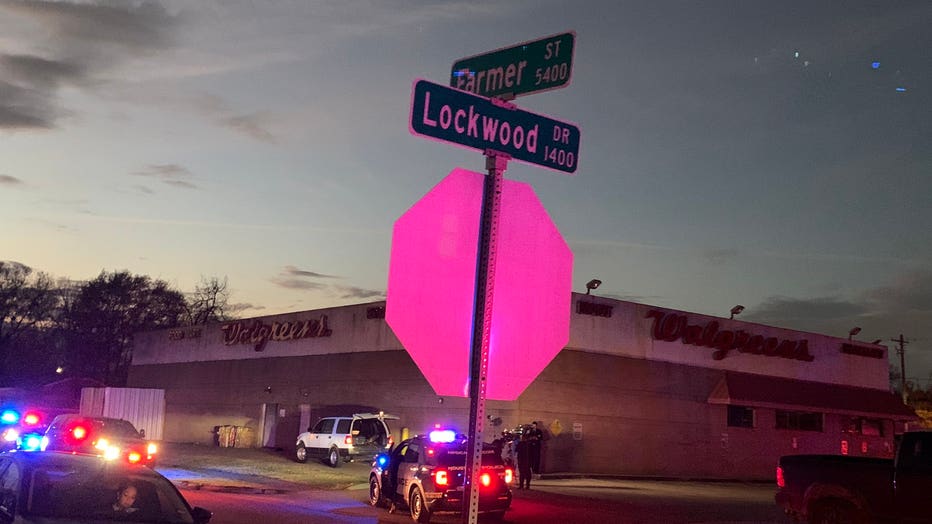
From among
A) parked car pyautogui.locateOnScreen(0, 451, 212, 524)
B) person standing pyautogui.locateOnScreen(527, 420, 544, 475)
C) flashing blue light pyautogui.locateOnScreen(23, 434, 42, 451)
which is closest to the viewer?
parked car pyautogui.locateOnScreen(0, 451, 212, 524)

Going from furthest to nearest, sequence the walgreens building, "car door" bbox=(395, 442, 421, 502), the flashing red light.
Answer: the walgreens building
the flashing red light
"car door" bbox=(395, 442, 421, 502)

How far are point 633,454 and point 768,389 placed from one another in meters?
7.77

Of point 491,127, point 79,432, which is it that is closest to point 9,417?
point 79,432

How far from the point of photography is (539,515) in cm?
2031

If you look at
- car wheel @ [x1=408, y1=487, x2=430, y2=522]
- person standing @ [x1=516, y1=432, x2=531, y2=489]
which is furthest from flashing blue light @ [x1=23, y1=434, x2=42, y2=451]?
person standing @ [x1=516, y1=432, x2=531, y2=489]

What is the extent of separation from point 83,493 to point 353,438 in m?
25.2

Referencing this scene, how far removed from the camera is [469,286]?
4.79 m

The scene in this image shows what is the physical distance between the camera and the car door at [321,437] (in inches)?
1328

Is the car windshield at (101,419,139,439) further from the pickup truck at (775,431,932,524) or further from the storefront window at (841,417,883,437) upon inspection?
the storefront window at (841,417,883,437)

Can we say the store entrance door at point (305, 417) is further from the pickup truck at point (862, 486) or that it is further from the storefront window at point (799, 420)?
the pickup truck at point (862, 486)

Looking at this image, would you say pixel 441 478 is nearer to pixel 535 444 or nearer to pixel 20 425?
pixel 535 444

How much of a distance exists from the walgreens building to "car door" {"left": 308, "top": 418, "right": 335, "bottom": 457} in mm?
2874

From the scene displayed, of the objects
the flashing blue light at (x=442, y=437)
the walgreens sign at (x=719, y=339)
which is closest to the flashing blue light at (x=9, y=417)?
the flashing blue light at (x=442, y=437)

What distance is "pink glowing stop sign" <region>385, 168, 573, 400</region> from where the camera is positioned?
15.1 feet
